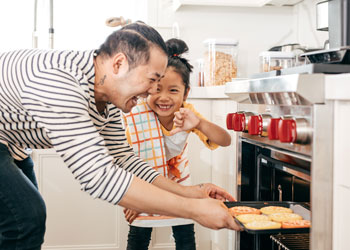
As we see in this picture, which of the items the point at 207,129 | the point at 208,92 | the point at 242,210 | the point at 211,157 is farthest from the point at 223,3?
the point at 242,210

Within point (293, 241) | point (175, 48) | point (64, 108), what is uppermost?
point (175, 48)

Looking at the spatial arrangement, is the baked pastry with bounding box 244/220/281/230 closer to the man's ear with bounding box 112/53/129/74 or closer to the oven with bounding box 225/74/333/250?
the oven with bounding box 225/74/333/250

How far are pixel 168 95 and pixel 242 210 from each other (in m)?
0.61

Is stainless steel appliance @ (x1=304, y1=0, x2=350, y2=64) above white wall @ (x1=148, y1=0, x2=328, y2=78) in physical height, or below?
below

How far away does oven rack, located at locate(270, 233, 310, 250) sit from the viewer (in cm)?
104

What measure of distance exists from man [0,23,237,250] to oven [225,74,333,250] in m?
0.20

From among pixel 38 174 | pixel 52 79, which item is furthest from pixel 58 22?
pixel 52 79

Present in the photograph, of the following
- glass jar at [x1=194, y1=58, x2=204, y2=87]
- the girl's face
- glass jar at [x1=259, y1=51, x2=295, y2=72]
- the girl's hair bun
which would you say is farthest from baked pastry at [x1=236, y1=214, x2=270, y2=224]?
glass jar at [x1=194, y1=58, x2=204, y2=87]

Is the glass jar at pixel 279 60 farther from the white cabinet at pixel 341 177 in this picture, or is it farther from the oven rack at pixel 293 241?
the white cabinet at pixel 341 177

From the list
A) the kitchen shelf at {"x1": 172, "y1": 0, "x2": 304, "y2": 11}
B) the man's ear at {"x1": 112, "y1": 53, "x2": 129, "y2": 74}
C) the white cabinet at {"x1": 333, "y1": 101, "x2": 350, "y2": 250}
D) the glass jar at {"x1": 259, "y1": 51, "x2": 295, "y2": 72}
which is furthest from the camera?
the kitchen shelf at {"x1": 172, "y1": 0, "x2": 304, "y2": 11}

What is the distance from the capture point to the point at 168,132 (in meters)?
1.56

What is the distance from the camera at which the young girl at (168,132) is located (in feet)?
4.75

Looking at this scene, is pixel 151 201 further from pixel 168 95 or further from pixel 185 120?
pixel 168 95

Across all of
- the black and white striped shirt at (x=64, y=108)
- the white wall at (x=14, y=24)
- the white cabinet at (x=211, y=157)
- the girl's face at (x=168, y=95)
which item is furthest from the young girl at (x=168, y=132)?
the white wall at (x=14, y=24)
